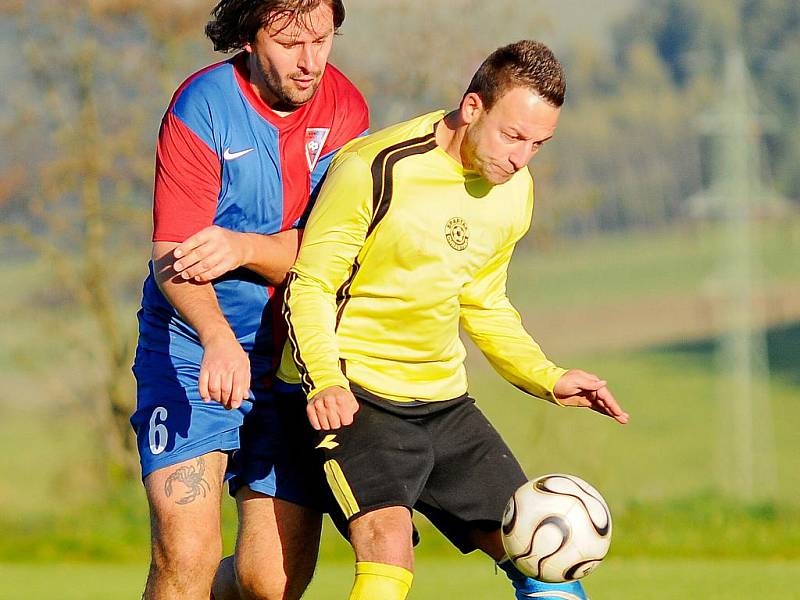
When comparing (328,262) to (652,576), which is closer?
(328,262)

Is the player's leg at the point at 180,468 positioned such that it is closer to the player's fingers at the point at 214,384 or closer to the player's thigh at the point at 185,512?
the player's thigh at the point at 185,512

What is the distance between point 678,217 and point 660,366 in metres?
2.07

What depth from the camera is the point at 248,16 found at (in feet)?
13.1

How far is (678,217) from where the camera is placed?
523 inches

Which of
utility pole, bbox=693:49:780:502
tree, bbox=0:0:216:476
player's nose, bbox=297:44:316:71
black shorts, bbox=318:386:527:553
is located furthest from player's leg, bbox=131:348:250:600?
utility pole, bbox=693:49:780:502

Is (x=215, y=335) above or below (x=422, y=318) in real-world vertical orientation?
below

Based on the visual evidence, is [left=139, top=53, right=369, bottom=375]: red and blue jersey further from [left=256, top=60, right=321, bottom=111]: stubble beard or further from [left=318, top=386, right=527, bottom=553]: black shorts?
[left=318, top=386, right=527, bottom=553]: black shorts

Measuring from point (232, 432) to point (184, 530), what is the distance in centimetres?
37

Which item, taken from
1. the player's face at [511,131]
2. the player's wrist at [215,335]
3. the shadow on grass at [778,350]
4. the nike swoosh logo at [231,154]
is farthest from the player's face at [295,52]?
the shadow on grass at [778,350]

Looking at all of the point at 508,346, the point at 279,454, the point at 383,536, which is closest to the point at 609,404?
the point at 508,346

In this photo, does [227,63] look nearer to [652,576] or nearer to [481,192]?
[481,192]

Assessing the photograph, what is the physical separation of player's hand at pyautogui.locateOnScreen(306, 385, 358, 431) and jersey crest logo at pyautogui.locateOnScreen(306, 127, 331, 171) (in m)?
0.95

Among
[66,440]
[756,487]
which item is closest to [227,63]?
[66,440]

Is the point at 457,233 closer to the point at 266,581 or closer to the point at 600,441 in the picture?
the point at 266,581
